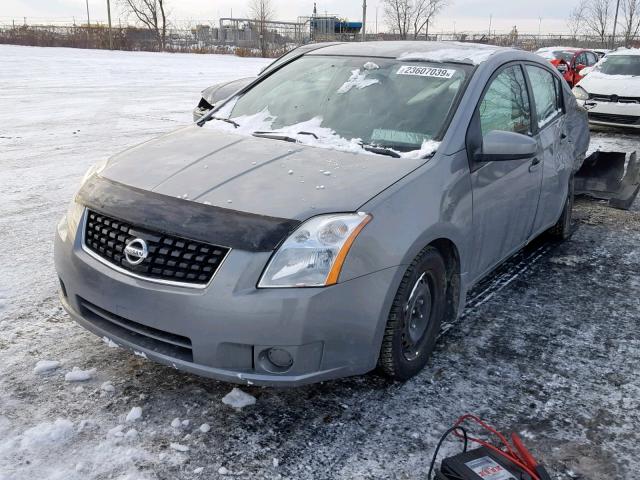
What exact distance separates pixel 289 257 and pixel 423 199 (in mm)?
781

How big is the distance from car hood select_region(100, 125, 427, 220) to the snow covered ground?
3.11 feet

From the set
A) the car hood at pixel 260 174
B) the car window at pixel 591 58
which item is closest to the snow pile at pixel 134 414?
the car hood at pixel 260 174

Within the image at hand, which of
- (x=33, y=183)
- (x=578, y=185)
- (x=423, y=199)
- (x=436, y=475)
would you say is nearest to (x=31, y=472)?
(x=436, y=475)

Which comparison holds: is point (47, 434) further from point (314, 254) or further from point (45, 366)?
point (314, 254)

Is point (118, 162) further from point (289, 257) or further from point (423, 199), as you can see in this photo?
point (423, 199)

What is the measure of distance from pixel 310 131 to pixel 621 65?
39.3ft

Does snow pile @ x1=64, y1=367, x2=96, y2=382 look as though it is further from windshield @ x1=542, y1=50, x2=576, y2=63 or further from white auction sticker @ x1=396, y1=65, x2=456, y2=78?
windshield @ x1=542, y1=50, x2=576, y2=63

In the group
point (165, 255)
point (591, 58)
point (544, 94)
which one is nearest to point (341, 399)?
point (165, 255)

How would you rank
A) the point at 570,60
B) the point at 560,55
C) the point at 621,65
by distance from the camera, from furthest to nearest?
the point at 560,55 < the point at 570,60 < the point at 621,65

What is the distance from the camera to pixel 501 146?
3.31 meters

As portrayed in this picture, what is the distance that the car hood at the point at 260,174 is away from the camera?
265cm

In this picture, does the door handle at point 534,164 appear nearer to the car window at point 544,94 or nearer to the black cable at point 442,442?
the car window at point 544,94

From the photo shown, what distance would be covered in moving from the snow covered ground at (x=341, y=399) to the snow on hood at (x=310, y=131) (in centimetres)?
114

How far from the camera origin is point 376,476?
244cm
